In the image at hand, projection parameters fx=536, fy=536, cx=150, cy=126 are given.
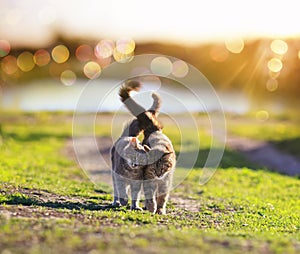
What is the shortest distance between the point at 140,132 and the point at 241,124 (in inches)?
1285

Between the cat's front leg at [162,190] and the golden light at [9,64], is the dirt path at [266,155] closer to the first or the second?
the cat's front leg at [162,190]

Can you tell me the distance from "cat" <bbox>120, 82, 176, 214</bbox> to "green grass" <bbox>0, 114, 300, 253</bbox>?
0.53 m

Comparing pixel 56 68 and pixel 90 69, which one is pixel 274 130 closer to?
pixel 90 69

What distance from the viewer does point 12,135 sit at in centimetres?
2919

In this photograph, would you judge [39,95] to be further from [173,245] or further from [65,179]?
[173,245]

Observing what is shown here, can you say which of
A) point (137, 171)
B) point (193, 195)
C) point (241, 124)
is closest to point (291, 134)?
point (241, 124)

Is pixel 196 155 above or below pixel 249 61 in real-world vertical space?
below

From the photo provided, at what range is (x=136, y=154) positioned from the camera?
10711mm

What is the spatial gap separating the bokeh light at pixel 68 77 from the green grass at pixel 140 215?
40.6 m

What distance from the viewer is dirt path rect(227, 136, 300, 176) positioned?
2502 cm

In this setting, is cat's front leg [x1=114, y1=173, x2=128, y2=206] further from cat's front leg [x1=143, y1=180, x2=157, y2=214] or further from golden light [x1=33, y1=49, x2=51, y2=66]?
golden light [x1=33, y1=49, x2=51, y2=66]

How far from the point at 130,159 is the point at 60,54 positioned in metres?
51.4

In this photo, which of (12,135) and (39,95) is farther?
(39,95)

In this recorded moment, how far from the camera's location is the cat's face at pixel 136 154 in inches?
417
